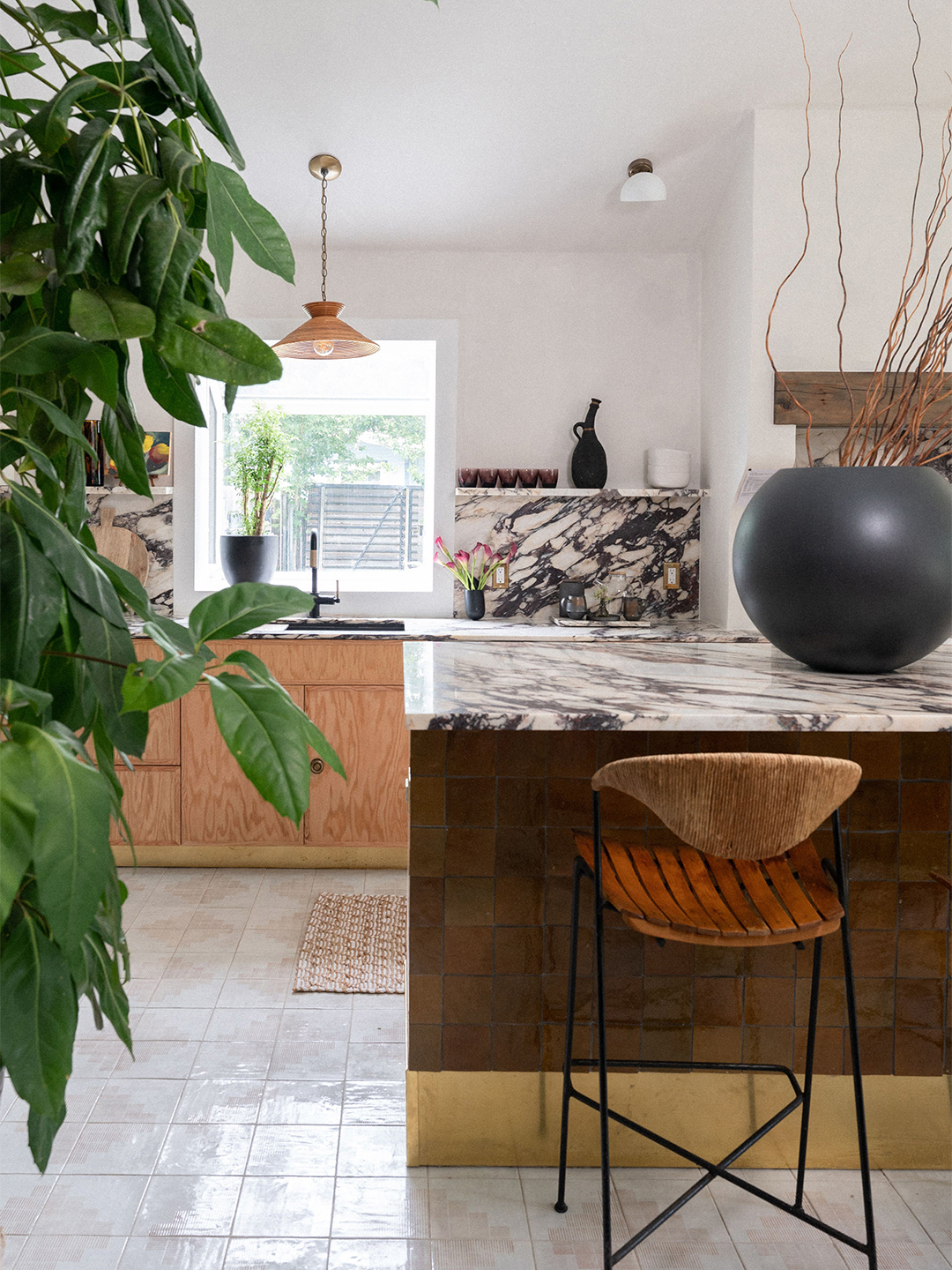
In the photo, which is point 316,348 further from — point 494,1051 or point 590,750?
point 494,1051

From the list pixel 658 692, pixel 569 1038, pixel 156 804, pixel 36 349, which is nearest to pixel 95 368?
pixel 36 349

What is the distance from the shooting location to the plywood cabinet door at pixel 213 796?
11.9 feet

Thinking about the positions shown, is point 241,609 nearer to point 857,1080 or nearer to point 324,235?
point 857,1080

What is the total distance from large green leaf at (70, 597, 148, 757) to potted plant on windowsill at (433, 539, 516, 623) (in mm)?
3492

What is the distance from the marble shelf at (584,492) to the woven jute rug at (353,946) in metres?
1.77

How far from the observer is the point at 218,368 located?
0.60 metres

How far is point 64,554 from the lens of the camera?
61 centimetres

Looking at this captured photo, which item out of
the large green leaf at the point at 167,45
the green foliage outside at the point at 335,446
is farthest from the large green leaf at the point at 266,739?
the green foliage outside at the point at 335,446

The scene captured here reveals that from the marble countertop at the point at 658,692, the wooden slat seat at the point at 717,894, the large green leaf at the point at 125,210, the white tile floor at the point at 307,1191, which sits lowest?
the white tile floor at the point at 307,1191

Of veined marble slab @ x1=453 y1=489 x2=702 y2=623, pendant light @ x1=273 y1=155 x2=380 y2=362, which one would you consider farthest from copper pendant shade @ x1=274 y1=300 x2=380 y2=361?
veined marble slab @ x1=453 y1=489 x2=702 y2=623

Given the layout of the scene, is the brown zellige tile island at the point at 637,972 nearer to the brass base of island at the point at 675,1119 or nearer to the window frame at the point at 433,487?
the brass base of island at the point at 675,1119

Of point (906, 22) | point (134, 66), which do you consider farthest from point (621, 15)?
point (134, 66)

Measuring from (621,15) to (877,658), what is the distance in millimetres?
2124

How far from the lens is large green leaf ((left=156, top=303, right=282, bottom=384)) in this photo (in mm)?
604
